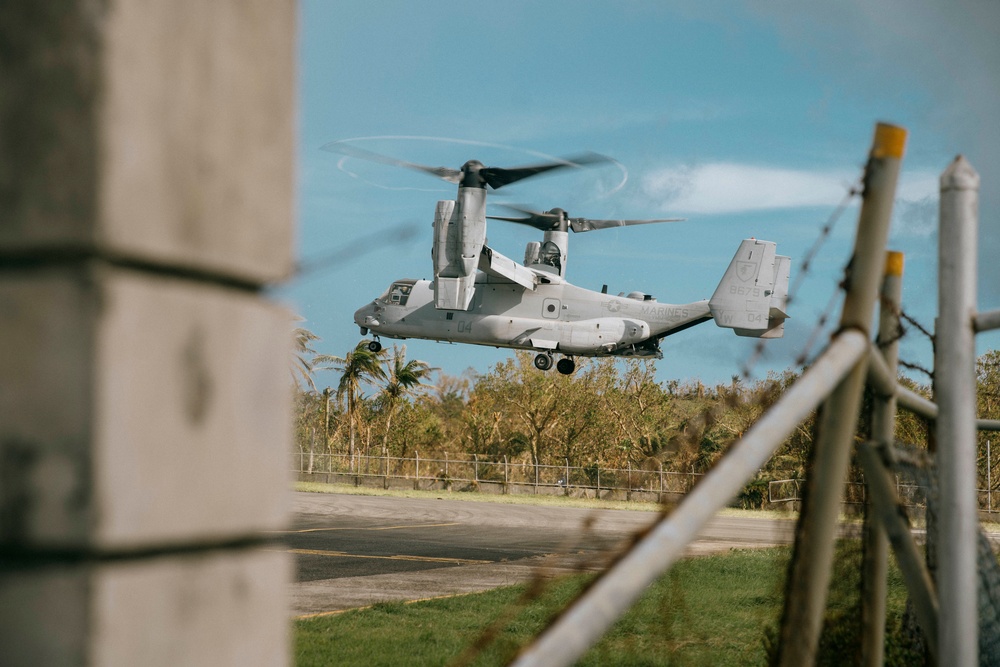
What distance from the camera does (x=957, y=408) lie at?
277 cm

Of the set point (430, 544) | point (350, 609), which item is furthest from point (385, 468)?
point (350, 609)

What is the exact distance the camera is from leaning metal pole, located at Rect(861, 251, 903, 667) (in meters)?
3.05

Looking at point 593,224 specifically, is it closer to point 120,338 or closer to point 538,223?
point 538,223

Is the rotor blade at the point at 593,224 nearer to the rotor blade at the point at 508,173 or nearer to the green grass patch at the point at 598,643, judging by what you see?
the rotor blade at the point at 508,173

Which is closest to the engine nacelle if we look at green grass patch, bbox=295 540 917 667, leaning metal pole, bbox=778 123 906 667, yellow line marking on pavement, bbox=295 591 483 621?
green grass patch, bbox=295 540 917 667

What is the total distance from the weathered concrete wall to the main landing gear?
3299cm

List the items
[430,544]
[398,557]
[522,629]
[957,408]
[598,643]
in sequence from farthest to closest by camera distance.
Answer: [430,544], [398,557], [522,629], [598,643], [957,408]

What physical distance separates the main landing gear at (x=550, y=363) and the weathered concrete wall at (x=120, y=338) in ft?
108

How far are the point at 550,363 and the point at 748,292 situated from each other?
7321 mm

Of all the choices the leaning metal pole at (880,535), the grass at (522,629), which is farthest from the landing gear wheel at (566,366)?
the leaning metal pole at (880,535)

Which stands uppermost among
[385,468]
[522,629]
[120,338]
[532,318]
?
[532,318]

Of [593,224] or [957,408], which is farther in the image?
[593,224]

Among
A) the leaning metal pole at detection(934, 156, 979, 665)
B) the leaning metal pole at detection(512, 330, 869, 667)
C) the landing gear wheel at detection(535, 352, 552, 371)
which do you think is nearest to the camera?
the leaning metal pole at detection(512, 330, 869, 667)

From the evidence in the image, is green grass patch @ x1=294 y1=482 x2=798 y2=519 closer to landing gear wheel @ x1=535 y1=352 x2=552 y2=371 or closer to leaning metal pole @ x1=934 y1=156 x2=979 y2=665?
landing gear wheel @ x1=535 y1=352 x2=552 y2=371
